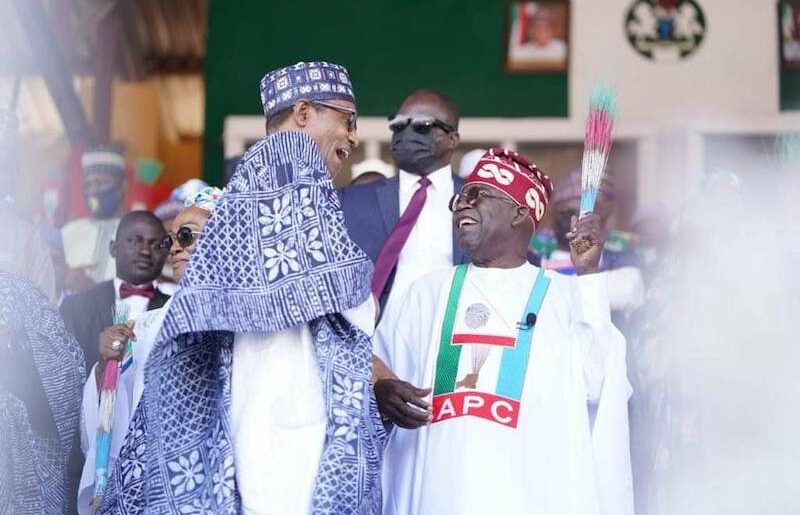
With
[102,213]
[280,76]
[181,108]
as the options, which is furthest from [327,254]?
[181,108]

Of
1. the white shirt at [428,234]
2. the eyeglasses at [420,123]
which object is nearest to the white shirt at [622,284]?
the white shirt at [428,234]

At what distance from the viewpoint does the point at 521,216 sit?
4.67 meters

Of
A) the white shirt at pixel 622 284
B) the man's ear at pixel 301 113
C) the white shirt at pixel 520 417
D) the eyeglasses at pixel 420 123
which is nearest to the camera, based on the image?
the man's ear at pixel 301 113

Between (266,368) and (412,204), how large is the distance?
205cm

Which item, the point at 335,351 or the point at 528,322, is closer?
A: the point at 335,351

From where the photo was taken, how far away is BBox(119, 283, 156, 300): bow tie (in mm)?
5812

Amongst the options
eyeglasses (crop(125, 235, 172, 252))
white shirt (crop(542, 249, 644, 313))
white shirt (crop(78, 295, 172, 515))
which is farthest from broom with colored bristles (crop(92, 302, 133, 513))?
white shirt (crop(542, 249, 644, 313))

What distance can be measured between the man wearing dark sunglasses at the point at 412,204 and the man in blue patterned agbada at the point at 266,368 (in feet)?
5.41

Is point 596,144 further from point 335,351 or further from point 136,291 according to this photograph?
point 136,291

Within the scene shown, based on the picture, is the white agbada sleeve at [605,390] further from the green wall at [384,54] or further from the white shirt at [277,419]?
the green wall at [384,54]

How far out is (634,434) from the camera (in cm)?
607

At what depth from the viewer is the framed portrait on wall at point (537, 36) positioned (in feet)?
32.9

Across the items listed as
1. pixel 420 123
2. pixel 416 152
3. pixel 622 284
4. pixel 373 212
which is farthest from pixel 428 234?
pixel 622 284

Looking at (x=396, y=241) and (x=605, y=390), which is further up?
(x=396, y=241)
